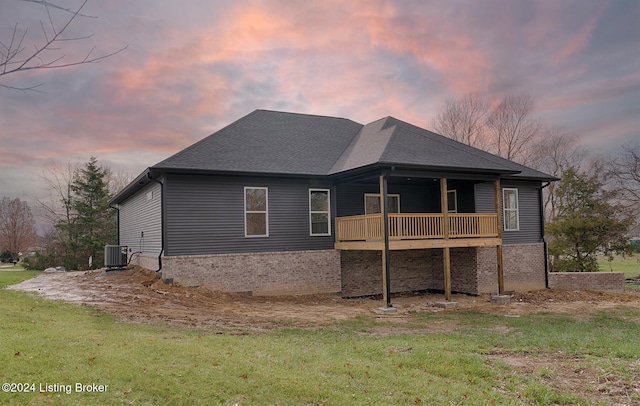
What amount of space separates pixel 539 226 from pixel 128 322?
18099mm

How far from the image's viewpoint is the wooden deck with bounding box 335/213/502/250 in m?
15.0

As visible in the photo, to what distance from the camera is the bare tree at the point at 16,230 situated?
4019 cm

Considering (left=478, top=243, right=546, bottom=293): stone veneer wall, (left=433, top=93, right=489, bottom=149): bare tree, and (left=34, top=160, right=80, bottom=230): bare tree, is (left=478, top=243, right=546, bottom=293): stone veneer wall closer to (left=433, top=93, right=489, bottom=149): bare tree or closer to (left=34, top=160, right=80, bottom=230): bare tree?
(left=433, top=93, right=489, bottom=149): bare tree

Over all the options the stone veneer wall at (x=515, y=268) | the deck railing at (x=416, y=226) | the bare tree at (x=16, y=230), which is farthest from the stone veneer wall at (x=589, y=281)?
the bare tree at (x=16, y=230)

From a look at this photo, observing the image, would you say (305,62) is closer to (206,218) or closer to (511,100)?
(206,218)

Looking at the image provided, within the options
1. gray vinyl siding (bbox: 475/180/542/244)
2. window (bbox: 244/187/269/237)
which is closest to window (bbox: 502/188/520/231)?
gray vinyl siding (bbox: 475/180/542/244)

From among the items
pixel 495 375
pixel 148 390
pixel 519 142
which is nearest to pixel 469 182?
pixel 495 375

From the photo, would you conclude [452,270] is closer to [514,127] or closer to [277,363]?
[277,363]

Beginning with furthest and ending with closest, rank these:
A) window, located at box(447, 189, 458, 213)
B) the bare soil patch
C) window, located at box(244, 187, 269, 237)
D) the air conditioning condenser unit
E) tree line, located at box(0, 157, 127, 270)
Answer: tree line, located at box(0, 157, 127, 270) → window, located at box(447, 189, 458, 213) → the air conditioning condenser unit → window, located at box(244, 187, 269, 237) → the bare soil patch

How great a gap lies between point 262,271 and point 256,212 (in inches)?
81.6

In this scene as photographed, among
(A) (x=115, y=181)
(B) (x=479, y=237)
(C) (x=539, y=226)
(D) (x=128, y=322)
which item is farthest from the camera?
(A) (x=115, y=181)

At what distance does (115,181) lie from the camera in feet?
143

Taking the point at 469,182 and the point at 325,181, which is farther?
the point at 469,182

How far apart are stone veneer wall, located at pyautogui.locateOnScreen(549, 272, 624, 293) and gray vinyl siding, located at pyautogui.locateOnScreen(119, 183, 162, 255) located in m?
17.2
